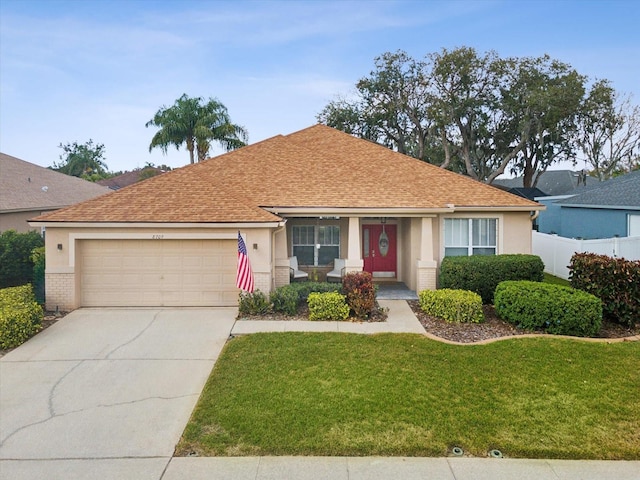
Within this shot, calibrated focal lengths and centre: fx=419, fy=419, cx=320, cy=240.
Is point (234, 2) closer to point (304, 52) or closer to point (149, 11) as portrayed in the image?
point (149, 11)

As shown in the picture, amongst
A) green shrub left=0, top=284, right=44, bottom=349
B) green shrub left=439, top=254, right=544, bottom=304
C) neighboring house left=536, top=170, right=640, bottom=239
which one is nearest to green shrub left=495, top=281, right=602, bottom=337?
green shrub left=439, top=254, right=544, bottom=304

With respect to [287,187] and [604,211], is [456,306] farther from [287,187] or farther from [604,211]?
[604,211]

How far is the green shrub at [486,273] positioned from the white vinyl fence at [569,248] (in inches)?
70.7

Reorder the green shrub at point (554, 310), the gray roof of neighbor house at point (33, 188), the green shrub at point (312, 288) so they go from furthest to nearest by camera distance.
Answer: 1. the gray roof of neighbor house at point (33, 188)
2. the green shrub at point (312, 288)
3. the green shrub at point (554, 310)

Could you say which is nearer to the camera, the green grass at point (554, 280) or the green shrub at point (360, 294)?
the green shrub at point (360, 294)

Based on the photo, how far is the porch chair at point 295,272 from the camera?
46.9 ft

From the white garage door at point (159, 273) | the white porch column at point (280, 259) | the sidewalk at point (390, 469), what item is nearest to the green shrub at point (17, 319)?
the white garage door at point (159, 273)

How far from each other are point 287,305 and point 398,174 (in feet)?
22.8

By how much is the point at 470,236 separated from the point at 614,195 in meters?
11.1

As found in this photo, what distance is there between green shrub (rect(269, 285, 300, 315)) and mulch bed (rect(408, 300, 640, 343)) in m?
3.31

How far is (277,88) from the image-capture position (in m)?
22.8

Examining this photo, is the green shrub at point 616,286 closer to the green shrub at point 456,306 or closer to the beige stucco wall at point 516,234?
the green shrub at point 456,306

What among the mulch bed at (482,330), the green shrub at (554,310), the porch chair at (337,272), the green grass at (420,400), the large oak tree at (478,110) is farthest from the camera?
the large oak tree at (478,110)

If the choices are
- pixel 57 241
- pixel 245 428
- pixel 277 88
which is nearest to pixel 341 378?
pixel 245 428
